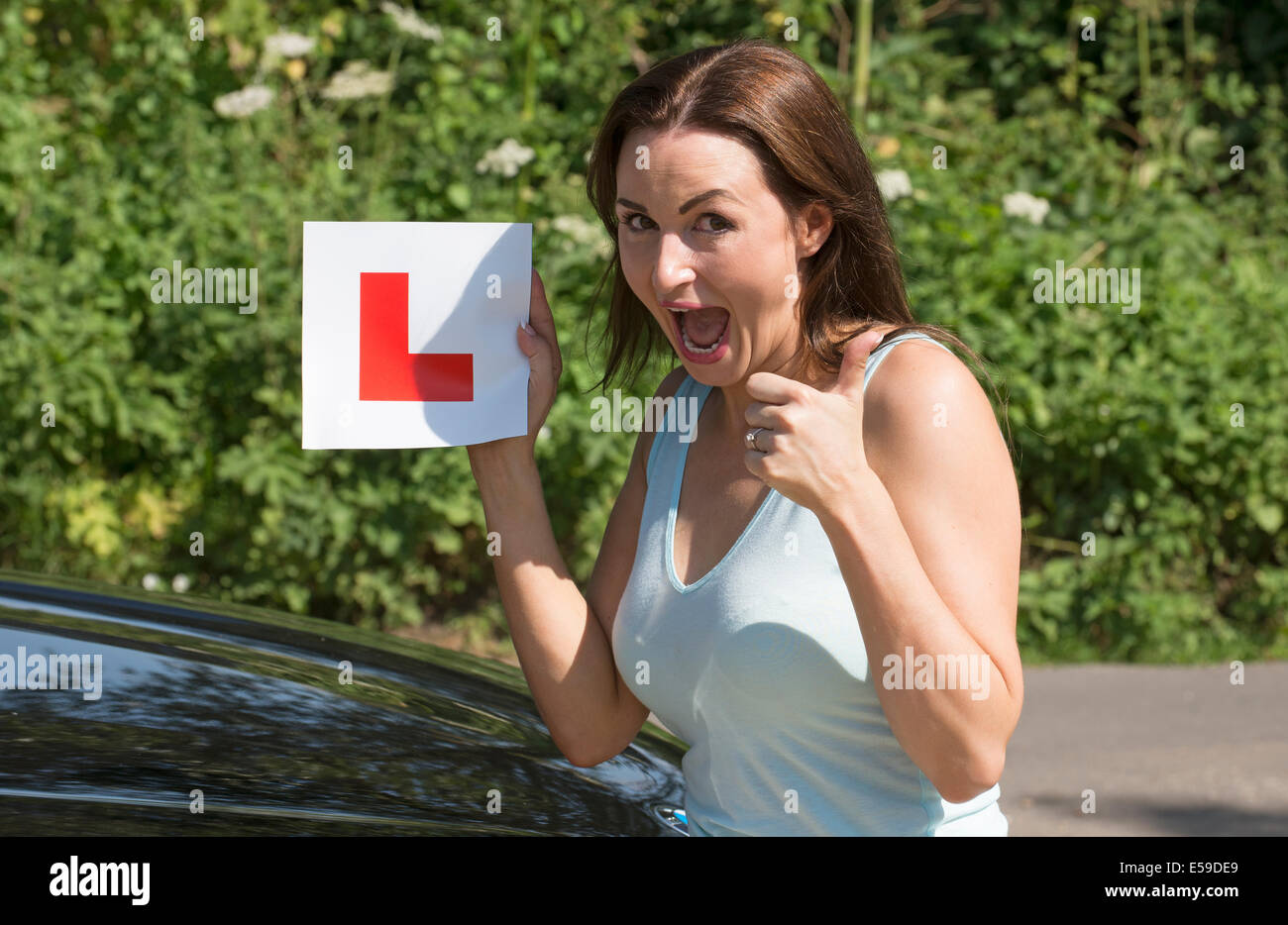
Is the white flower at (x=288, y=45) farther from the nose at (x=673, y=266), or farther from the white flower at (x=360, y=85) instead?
the nose at (x=673, y=266)

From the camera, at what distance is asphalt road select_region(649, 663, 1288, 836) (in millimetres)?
3795

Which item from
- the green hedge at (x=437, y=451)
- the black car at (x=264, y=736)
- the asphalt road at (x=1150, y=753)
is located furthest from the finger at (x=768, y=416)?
the green hedge at (x=437, y=451)

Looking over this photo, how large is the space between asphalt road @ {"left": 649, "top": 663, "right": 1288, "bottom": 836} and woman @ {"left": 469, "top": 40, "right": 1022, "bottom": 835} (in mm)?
2156

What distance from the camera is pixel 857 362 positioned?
1585 mm

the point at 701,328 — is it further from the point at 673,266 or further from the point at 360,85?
the point at 360,85

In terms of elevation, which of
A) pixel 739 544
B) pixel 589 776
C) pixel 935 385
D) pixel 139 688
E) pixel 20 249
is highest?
pixel 20 249

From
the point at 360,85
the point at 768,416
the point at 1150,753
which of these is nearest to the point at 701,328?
the point at 768,416

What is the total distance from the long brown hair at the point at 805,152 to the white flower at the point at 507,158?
2960mm

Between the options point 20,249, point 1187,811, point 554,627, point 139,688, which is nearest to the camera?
point 139,688

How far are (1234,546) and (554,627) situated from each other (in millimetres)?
4029

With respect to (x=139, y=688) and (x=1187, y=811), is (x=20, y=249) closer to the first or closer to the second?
(x=139, y=688)

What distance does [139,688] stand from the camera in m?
1.73

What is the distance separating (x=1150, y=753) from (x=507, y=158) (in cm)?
278
